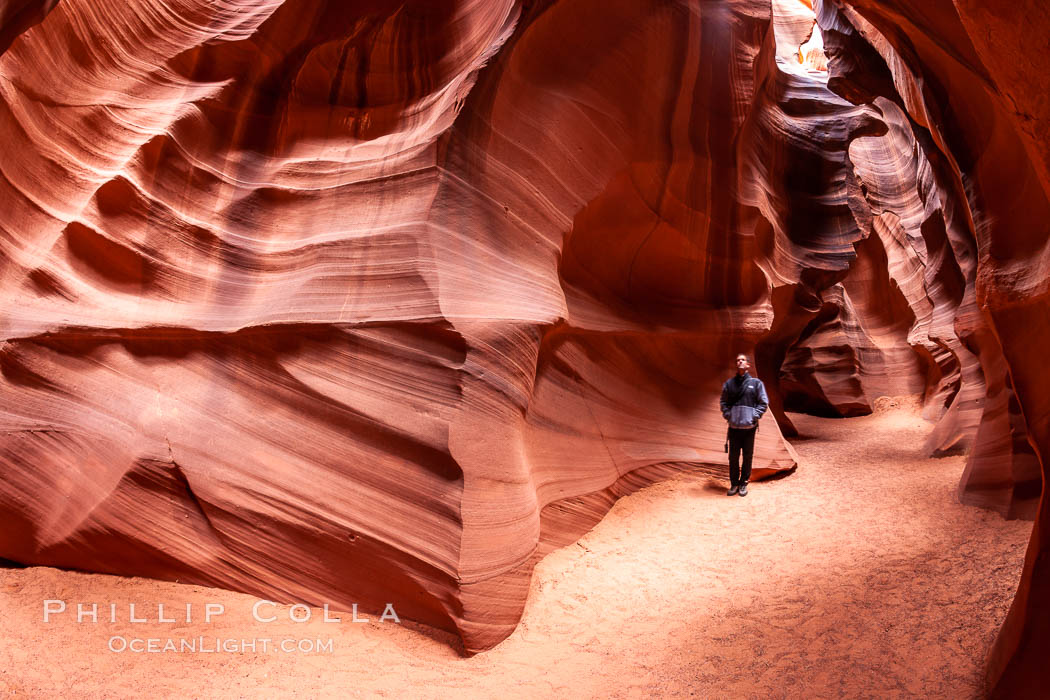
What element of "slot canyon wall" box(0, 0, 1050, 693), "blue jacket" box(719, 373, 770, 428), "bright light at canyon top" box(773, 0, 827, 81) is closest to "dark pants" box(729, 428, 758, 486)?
"blue jacket" box(719, 373, 770, 428)

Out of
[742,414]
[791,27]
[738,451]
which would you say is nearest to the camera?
[742,414]

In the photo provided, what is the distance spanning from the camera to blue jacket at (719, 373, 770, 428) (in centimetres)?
730

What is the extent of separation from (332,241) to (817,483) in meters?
6.36

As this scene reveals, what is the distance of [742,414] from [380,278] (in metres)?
4.29

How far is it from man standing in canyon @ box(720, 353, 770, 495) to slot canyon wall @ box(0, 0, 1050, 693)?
646mm

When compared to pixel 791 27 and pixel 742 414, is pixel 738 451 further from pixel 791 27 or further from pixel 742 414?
pixel 791 27

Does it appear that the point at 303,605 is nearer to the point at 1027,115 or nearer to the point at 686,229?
the point at 1027,115

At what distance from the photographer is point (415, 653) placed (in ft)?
14.3

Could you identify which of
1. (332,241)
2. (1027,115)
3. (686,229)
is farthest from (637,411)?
(1027,115)

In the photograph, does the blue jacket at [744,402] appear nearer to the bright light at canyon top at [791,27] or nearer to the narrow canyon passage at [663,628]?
the narrow canyon passage at [663,628]

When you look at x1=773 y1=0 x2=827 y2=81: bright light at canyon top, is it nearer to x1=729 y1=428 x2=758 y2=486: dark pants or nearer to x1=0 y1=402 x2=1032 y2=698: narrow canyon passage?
x1=729 y1=428 x2=758 y2=486: dark pants

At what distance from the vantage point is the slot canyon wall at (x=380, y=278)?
4797 millimetres

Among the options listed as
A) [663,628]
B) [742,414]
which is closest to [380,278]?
[663,628]

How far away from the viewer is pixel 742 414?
731 cm
